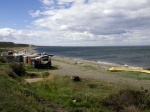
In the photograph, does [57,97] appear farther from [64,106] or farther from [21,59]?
[21,59]

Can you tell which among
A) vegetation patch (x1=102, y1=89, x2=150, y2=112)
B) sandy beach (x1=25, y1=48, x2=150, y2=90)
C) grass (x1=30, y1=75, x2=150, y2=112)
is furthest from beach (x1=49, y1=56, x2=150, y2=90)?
grass (x1=30, y1=75, x2=150, y2=112)

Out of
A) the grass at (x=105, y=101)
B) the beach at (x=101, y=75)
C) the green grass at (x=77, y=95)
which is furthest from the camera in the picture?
the beach at (x=101, y=75)

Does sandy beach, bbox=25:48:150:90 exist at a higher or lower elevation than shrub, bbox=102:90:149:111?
lower

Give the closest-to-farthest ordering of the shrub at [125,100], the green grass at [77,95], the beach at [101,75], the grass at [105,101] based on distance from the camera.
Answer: the grass at [105,101], the green grass at [77,95], the shrub at [125,100], the beach at [101,75]

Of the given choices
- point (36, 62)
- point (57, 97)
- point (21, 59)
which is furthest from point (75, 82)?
point (21, 59)

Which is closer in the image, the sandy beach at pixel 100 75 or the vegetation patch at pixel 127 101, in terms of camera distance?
the vegetation patch at pixel 127 101

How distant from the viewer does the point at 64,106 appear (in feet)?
48.9

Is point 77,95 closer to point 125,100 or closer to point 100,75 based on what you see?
point 125,100

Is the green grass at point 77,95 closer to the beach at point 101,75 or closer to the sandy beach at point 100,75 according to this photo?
the sandy beach at point 100,75

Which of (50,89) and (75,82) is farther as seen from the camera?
(75,82)

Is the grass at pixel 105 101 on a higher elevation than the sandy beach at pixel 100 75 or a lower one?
higher

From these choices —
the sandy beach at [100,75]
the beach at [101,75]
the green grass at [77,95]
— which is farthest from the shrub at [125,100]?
the beach at [101,75]

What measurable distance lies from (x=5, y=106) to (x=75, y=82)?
44.6ft

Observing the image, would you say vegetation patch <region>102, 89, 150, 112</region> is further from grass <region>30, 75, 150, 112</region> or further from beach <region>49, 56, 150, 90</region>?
beach <region>49, 56, 150, 90</region>
